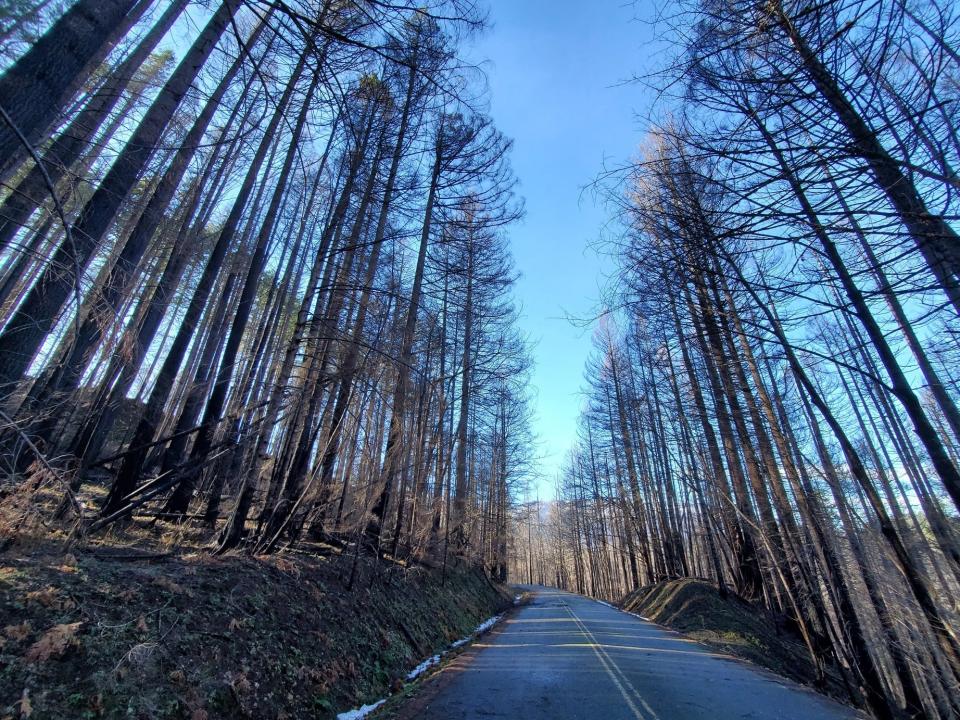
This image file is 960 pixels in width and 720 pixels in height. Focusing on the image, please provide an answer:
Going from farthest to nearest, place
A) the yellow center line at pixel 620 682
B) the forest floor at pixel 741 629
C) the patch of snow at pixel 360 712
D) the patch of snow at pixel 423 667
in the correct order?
the forest floor at pixel 741 629 → the patch of snow at pixel 423 667 → the yellow center line at pixel 620 682 → the patch of snow at pixel 360 712

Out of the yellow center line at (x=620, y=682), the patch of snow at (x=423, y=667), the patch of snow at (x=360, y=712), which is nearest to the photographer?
the patch of snow at (x=360, y=712)

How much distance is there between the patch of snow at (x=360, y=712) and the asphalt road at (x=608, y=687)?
49cm

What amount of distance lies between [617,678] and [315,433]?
586 cm

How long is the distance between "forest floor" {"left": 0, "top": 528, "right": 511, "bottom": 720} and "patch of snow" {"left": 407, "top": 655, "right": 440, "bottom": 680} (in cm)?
14

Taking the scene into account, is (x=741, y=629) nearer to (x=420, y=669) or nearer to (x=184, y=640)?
(x=420, y=669)

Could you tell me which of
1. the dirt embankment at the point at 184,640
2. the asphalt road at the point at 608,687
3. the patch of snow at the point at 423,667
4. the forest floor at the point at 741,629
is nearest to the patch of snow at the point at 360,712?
the dirt embankment at the point at 184,640

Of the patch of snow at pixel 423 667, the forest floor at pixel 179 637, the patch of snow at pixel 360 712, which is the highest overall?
the forest floor at pixel 179 637

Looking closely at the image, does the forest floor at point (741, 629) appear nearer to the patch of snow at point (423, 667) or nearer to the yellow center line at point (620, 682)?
the yellow center line at point (620, 682)

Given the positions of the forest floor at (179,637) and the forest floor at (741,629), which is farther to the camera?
the forest floor at (741,629)

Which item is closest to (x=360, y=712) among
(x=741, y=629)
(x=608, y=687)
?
(x=608, y=687)

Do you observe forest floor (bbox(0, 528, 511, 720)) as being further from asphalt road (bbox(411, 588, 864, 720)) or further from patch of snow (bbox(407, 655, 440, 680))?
asphalt road (bbox(411, 588, 864, 720))

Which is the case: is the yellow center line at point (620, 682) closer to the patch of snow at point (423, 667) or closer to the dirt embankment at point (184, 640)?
the patch of snow at point (423, 667)

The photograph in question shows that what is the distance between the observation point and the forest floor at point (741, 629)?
8656mm

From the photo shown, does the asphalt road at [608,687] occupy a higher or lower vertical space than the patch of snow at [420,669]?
higher
